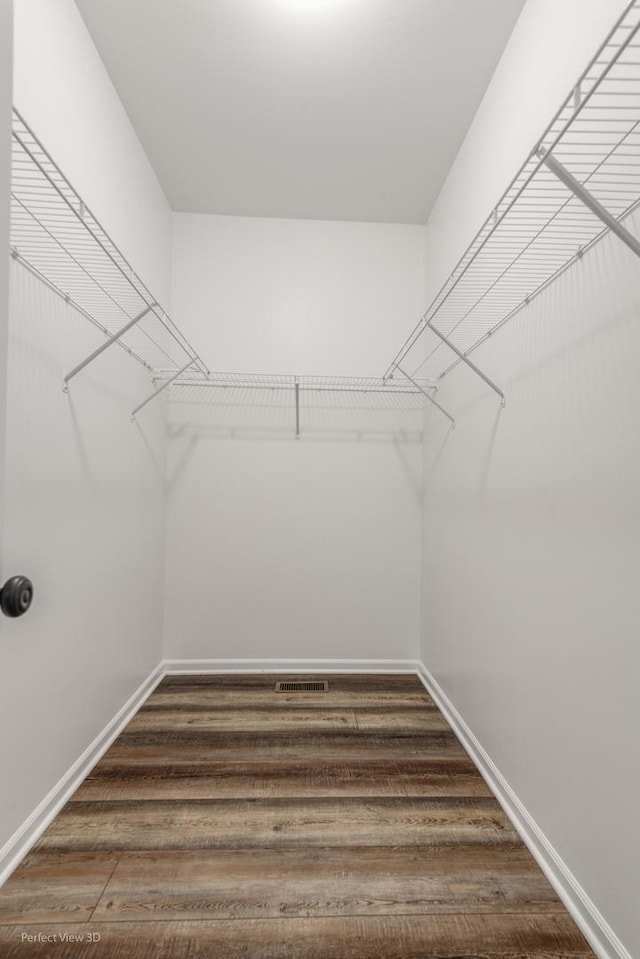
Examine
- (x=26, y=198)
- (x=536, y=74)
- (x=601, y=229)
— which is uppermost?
(x=536, y=74)

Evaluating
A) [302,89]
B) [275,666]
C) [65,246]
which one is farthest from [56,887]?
[302,89]

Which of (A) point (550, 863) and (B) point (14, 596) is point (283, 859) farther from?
(B) point (14, 596)

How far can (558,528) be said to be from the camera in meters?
1.41

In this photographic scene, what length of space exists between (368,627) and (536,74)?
8.79ft

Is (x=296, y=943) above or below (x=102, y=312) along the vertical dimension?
below

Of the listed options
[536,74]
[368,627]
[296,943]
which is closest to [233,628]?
[368,627]

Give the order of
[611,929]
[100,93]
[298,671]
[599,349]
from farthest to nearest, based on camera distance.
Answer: [298,671] < [100,93] < [599,349] < [611,929]

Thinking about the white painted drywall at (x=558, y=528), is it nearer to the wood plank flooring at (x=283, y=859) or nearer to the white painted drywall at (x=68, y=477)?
the wood plank flooring at (x=283, y=859)

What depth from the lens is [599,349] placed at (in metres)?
1.24

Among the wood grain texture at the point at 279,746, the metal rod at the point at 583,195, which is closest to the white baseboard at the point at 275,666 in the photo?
the wood grain texture at the point at 279,746

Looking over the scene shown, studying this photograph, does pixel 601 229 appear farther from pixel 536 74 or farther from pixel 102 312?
pixel 102 312

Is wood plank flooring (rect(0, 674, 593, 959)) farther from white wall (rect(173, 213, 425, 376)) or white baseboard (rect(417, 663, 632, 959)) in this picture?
white wall (rect(173, 213, 425, 376))

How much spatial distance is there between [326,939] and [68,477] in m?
1.58

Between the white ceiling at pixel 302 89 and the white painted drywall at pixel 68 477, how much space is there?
23cm
